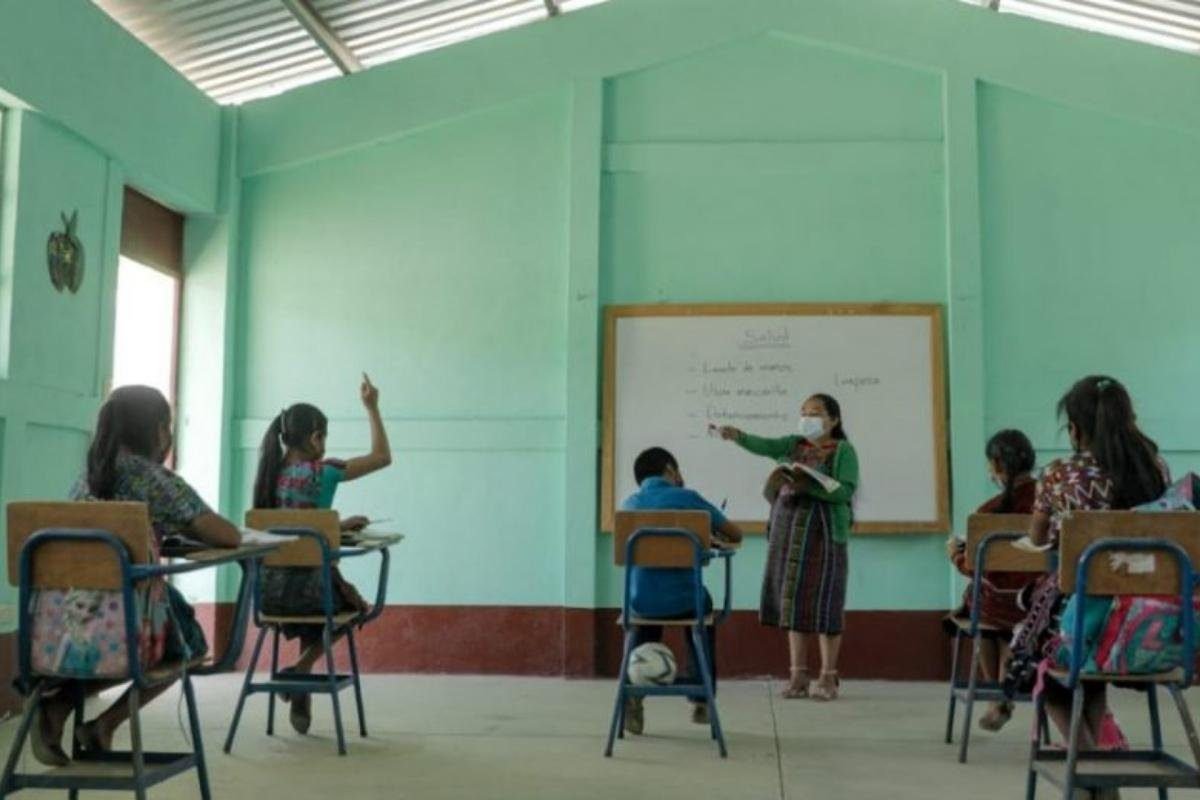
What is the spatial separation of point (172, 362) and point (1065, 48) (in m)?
4.83

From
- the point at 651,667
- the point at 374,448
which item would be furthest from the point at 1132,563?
the point at 374,448

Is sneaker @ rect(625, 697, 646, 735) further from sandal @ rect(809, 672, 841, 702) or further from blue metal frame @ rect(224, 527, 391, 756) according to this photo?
sandal @ rect(809, 672, 841, 702)

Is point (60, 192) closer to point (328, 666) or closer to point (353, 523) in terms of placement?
point (353, 523)

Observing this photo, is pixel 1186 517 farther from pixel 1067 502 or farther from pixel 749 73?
pixel 749 73

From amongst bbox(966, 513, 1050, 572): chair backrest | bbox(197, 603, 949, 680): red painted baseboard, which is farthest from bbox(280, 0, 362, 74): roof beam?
bbox(966, 513, 1050, 572): chair backrest

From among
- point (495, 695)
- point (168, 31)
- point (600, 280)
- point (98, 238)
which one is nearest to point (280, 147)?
point (168, 31)

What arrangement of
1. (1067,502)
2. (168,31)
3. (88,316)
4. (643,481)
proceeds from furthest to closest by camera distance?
(168,31)
(88,316)
(643,481)
(1067,502)

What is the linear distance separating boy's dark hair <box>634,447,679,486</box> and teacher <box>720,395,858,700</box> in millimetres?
721

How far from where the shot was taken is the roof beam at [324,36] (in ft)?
18.9

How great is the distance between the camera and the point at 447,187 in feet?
21.1

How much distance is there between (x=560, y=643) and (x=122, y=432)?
11.3 feet

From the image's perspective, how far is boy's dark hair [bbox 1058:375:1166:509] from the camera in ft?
9.62

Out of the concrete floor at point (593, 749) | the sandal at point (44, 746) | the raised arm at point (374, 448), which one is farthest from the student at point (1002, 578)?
the sandal at point (44, 746)

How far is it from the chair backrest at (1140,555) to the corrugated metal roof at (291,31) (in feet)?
14.5
